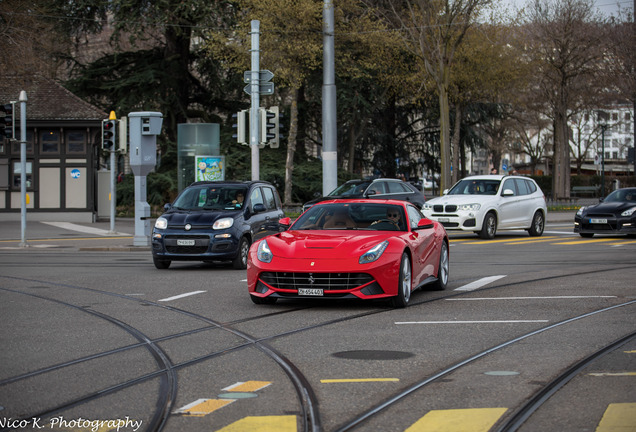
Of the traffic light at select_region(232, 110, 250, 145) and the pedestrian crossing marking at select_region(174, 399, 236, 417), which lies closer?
the pedestrian crossing marking at select_region(174, 399, 236, 417)

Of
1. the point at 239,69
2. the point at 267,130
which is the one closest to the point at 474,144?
the point at 239,69

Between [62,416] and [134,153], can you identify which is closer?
[62,416]

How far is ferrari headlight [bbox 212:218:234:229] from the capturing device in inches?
682

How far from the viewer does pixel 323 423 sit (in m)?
5.72

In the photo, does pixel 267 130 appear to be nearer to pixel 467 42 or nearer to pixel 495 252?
pixel 495 252

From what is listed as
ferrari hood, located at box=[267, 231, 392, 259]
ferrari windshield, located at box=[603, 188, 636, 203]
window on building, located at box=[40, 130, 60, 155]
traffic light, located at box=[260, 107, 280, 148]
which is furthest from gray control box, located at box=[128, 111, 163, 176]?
window on building, located at box=[40, 130, 60, 155]

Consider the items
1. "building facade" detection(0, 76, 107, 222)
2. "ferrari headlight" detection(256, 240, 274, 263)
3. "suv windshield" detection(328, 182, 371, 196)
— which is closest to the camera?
"ferrari headlight" detection(256, 240, 274, 263)

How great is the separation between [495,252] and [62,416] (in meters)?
16.7

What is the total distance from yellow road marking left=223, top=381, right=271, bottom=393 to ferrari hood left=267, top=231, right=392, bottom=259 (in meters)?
4.37

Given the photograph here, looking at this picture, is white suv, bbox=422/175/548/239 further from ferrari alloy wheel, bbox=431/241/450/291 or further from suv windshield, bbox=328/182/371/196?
ferrari alloy wheel, bbox=431/241/450/291

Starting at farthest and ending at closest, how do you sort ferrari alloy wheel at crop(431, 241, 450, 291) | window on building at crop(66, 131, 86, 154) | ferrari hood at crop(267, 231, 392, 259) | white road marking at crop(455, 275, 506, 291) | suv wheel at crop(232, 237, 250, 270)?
window on building at crop(66, 131, 86, 154) < suv wheel at crop(232, 237, 250, 270) < white road marking at crop(455, 275, 506, 291) < ferrari alloy wheel at crop(431, 241, 450, 291) < ferrari hood at crop(267, 231, 392, 259)

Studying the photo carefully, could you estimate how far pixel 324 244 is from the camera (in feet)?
38.0

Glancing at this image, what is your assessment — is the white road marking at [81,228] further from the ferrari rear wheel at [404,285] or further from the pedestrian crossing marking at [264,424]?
the pedestrian crossing marking at [264,424]

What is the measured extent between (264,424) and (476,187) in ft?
71.9
